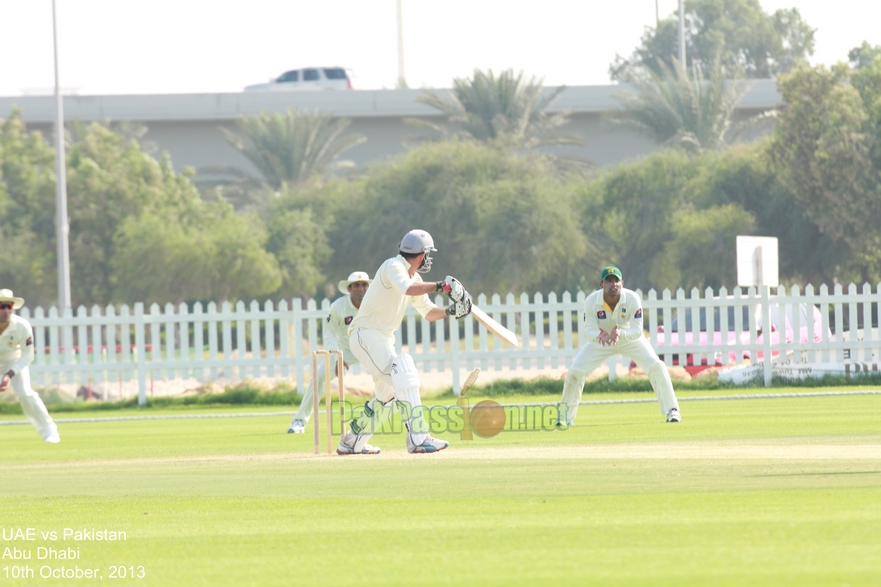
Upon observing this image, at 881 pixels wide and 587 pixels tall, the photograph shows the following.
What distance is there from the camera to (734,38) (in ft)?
246

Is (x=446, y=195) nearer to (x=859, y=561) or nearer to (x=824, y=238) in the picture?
(x=824, y=238)

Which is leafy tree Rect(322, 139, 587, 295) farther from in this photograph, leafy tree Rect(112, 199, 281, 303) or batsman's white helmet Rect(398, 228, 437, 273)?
batsman's white helmet Rect(398, 228, 437, 273)

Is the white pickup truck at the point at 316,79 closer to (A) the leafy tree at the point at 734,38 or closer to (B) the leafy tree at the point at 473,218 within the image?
(B) the leafy tree at the point at 473,218

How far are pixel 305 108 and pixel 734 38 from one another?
1529 inches

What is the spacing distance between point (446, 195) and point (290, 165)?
623 centimetres

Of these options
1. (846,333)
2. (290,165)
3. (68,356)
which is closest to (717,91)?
(290,165)

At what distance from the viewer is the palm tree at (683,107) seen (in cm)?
3897

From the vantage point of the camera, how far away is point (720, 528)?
229 inches

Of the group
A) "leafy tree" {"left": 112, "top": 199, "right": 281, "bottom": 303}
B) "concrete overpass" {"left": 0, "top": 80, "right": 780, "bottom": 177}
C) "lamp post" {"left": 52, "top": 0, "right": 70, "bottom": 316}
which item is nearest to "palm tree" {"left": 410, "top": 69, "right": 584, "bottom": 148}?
"concrete overpass" {"left": 0, "top": 80, "right": 780, "bottom": 177}

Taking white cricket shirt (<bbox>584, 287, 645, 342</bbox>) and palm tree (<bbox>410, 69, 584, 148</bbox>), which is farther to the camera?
palm tree (<bbox>410, 69, 584, 148</bbox>)

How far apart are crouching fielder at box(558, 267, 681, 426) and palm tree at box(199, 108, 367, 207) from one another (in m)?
28.3

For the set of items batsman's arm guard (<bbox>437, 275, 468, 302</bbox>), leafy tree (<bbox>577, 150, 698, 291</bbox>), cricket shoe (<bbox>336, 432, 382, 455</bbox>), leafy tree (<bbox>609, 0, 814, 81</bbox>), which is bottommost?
cricket shoe (<bbox>336, 432, 382, 455</bbox>)

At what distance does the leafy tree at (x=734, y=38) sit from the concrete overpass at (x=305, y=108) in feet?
84.6

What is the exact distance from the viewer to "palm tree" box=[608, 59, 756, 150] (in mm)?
38969
